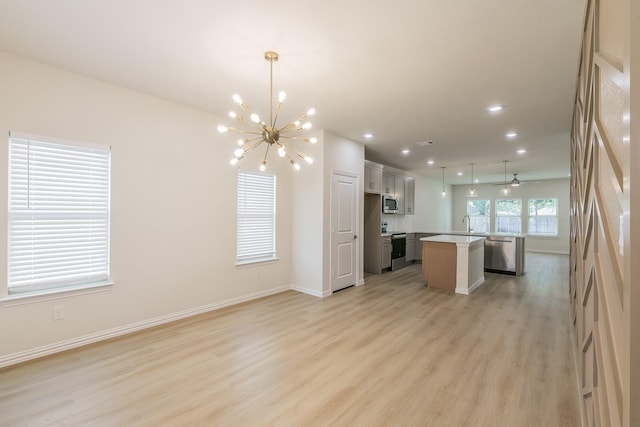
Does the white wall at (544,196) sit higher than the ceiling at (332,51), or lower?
lower

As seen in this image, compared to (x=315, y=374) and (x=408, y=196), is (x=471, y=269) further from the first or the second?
(x=315, y=374)

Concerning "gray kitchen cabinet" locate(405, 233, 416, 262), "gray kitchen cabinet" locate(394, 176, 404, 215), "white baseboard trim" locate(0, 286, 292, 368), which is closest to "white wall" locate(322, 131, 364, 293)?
"white baseboard trim" locate(0, 286, 292, 368)

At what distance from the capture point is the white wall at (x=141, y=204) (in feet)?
9.12

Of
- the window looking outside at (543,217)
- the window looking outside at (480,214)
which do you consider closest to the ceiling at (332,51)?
the window looking outside at (543,217)

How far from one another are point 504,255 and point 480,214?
6.00 metres

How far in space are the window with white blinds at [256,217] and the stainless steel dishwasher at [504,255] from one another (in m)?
5.33

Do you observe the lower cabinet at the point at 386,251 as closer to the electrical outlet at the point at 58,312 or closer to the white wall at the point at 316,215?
the white wall at the point at 316,215

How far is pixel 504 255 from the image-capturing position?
22.4ft

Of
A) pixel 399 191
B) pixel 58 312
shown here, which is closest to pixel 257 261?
pixel 58 312

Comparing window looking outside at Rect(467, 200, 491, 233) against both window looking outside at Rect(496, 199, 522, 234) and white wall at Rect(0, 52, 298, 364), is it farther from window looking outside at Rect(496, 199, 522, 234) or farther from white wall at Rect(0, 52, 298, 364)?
white wall at Rect(0, 52, 298, 364)

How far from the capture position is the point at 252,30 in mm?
2336

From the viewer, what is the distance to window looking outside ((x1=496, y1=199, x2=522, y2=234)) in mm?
11352

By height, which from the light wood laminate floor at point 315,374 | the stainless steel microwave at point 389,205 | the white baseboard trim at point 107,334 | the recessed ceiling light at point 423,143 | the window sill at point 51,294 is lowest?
the light wood laminate floor at point 315,374

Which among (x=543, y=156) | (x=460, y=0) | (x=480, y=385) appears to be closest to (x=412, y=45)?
(x=460, y=0)
